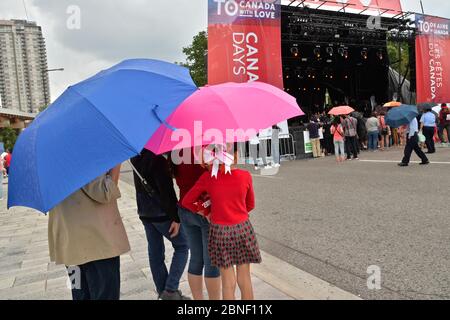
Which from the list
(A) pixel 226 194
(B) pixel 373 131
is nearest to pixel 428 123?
(B) pixel 373 131

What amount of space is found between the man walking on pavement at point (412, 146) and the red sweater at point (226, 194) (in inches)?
381

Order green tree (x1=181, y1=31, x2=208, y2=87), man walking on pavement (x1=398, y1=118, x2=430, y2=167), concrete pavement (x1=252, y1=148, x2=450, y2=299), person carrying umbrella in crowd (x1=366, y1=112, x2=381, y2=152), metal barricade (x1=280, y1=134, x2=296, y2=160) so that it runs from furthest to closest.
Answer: green tree (x1=181, y1=31, x2=208, y2=87)
person carrying umbrella in crowd (x1=366, y1=112, x2=381, y2=152)
metal barricade (x1=280, y1=134, x2=296, y2=160)
man walking on pavement (x1=398, y1=118, x2=430, y2=167)
concrete pavement (x1=252, y1=148, x2=450, y2=299)

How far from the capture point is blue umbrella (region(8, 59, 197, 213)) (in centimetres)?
192

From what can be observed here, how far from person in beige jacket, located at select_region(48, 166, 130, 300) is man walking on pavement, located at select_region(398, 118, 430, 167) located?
10295mm

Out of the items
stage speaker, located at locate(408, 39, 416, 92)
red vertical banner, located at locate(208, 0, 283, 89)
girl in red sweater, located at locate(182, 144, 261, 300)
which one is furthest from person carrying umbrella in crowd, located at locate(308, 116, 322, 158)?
girl in red sweater, located at locate(182, 144, 261, 300)

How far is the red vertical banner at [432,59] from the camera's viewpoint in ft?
69.5

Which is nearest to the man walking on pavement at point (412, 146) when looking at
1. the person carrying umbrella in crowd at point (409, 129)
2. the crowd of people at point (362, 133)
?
the person carrying umbrella in crowd at point (409, 129)

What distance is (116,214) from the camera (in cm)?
261

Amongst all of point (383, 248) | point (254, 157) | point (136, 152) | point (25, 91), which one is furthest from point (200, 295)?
point (25, 91)

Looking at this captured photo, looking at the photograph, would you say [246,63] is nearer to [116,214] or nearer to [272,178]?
[272,178]

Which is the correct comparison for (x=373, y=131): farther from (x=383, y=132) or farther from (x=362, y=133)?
(x=383, y=132)

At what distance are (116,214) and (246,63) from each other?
14078 mm

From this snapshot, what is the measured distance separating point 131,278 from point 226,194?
1.97 m

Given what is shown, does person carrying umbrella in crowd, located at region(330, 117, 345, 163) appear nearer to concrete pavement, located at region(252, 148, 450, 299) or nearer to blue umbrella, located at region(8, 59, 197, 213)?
concrete pavement, located at region(252, 148, 450, 299)
